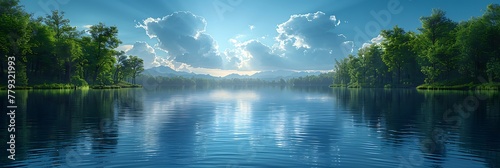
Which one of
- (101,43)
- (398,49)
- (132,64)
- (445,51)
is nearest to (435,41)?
(398,49)

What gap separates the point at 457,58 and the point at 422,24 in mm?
23120

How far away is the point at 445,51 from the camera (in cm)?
9981

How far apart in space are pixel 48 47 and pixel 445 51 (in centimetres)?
12037

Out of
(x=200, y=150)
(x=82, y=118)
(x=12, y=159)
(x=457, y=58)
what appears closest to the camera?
(x=12, y=159)

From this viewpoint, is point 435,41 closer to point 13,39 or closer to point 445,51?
point 445,51

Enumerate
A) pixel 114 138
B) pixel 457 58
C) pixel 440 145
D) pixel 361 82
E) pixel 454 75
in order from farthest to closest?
pixel 361 82, pixel 454 75, pixel 457 58, pixel 114 138, pixel 440 145

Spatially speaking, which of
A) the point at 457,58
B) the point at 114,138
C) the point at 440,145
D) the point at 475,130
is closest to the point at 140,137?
the point at 114,138

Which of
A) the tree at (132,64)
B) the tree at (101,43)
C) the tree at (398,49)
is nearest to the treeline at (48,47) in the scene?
the tree at (101,43)

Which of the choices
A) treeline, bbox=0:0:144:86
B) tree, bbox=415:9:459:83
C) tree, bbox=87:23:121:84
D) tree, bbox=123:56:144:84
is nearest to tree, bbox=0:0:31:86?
treeline, bbox=0:0:144:86

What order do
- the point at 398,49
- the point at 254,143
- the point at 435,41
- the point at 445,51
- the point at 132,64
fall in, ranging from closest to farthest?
the point at 254,143, the point at 445,51, the point at 435,41, the point at 398,49, the point at 132,64

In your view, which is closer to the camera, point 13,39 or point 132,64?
point 13,39

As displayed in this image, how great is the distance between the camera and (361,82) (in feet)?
584

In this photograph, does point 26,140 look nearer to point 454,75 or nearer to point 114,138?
point 114,138

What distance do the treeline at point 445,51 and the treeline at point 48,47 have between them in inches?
4078
